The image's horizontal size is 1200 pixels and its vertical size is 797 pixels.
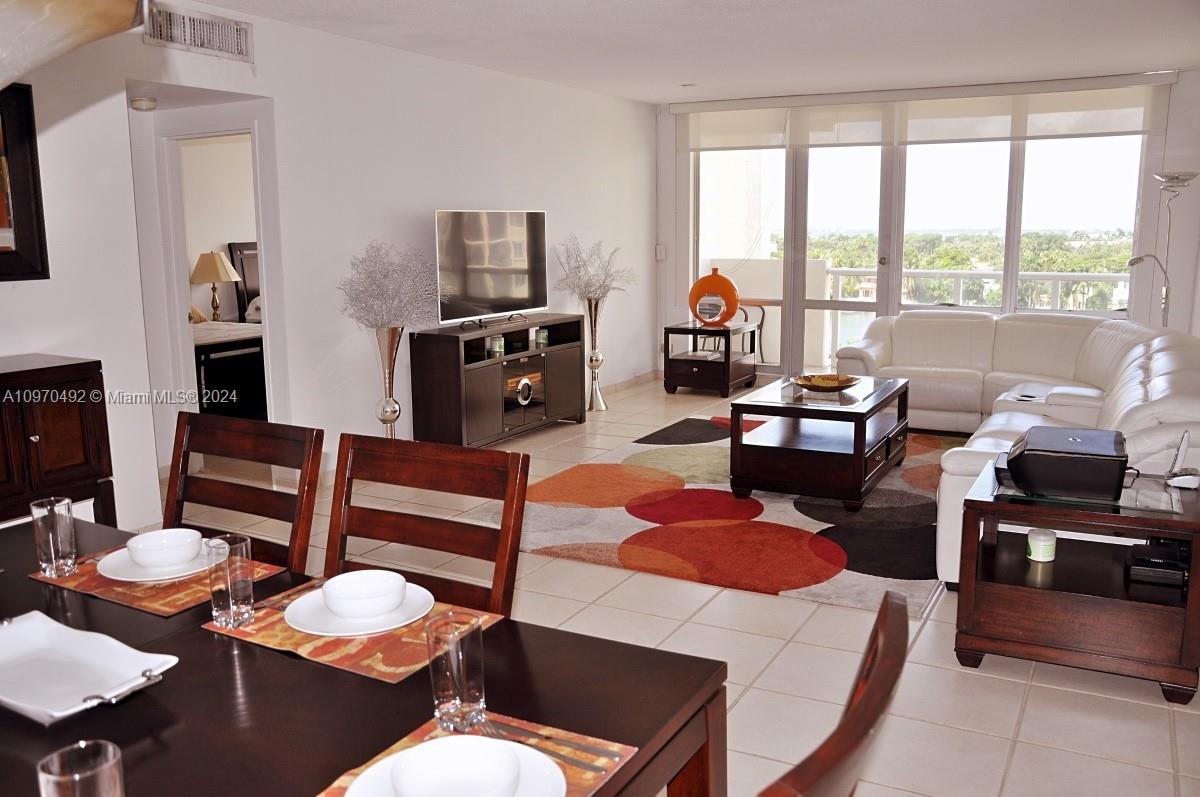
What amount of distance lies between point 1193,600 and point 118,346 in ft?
14.1

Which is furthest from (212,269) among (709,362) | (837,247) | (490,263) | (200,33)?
(837,247)

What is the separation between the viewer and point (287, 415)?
5.39 m

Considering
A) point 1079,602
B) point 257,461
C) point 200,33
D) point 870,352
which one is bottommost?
point 1079,602

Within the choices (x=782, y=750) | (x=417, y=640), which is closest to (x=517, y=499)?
(x=417, y=640)

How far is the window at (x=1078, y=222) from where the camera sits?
7516 millimetres

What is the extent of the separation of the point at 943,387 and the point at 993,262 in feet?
6.60

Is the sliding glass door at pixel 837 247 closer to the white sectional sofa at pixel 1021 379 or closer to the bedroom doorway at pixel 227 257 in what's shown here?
the white sectional sofa at pixel 1021 379

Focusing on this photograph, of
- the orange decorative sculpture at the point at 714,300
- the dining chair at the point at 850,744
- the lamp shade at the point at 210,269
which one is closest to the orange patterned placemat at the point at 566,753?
the dining chair at the point at 850,744

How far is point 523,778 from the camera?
1.22 metres

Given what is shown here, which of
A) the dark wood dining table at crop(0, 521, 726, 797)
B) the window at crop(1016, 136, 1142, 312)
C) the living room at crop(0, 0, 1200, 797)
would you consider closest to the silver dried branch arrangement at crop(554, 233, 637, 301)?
the living room at crop(0, 0, 1200, 797)

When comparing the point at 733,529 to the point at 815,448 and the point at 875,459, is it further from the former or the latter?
the point at 875,459

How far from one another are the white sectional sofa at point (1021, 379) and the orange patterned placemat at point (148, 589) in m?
2.71

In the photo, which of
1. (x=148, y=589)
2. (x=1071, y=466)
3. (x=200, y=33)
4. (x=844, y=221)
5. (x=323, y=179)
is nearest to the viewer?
(x=148, y=589)

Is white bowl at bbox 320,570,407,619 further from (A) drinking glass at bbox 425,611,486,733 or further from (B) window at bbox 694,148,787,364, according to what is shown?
(B) window at bbox 694,148,787,364
